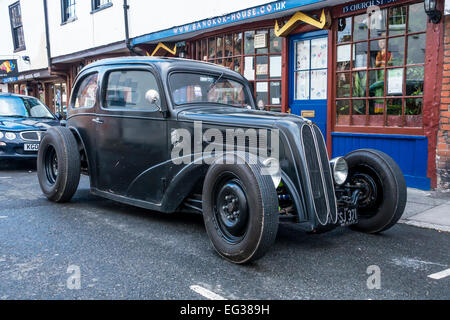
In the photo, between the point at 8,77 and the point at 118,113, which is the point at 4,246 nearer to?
the point at 118,113

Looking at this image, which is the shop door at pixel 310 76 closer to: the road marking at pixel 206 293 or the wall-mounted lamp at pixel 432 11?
the wall-mounted lamp at pixel 432 11

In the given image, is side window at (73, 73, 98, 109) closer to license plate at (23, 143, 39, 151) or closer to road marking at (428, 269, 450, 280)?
license plate at (23, 143, 39, 151)

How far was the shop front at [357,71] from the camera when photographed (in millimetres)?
6461

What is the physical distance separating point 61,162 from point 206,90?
78.7 inches

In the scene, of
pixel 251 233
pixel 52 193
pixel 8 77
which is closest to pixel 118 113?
pixel 52 193

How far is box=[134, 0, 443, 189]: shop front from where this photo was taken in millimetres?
6461

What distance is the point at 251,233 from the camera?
3.25 metres

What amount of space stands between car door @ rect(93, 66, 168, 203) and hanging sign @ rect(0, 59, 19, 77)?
1558 centimetres

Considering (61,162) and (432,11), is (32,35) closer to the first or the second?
(61,162)

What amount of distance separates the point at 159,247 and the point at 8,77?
61.6ft

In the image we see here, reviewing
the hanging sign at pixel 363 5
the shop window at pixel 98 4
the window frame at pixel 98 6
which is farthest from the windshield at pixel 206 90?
the shop window at pixel 98 4

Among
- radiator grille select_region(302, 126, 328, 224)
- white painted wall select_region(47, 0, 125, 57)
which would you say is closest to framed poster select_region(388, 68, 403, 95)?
radiator grille select_region(302, 126, 328, 224)

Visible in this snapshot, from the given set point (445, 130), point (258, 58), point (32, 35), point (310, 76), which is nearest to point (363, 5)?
point (310, 76)

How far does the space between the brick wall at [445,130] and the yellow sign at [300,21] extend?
6.45ft
